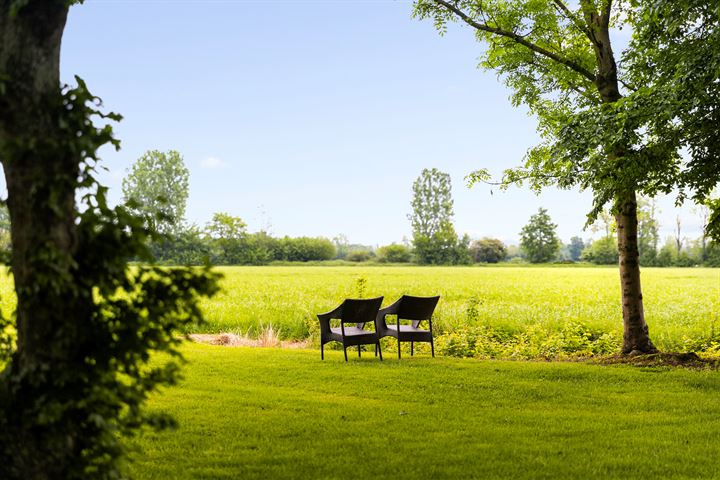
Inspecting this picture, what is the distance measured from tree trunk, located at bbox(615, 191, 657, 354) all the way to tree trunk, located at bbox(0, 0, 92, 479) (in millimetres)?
10168

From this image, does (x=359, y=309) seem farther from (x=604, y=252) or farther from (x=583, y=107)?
(x=604, y=252)

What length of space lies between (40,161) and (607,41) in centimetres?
1127

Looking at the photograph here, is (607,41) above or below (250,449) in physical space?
above

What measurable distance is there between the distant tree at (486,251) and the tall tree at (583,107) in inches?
3241

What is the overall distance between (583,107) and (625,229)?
2.93 m

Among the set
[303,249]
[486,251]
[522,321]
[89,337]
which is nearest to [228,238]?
[303,249]

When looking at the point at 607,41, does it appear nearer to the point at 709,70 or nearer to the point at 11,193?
the point at 709,70

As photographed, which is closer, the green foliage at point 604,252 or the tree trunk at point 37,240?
the tree trunk at point 37,240

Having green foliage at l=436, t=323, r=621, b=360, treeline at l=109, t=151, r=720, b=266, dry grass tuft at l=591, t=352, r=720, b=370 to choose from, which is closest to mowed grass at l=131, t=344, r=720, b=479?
dry grass tuft at l=591, t=352, r=720, b=370

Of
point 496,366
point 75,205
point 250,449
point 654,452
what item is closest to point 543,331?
point 496,366

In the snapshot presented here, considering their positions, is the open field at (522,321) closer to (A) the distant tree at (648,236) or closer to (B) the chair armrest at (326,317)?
(B) the chair armrest at (326,317)

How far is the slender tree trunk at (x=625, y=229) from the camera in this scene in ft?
38.2

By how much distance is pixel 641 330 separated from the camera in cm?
1186

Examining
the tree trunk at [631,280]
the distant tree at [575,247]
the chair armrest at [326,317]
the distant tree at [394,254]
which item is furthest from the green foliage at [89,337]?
the distant tree at [575,247]
